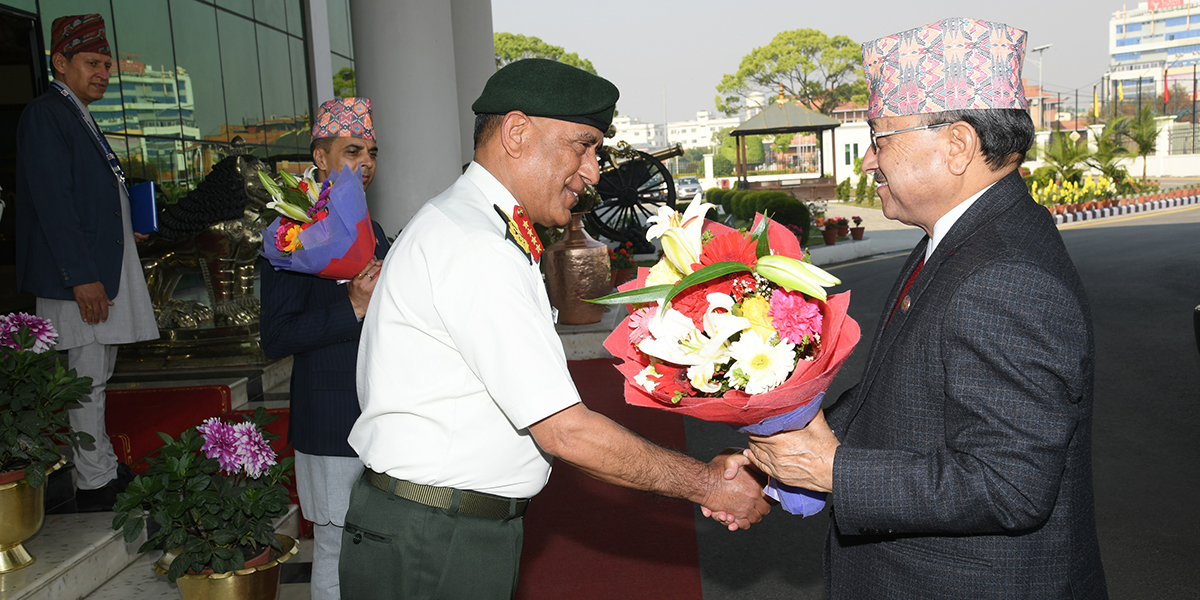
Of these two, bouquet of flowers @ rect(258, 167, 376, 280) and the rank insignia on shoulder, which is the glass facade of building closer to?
bouquet of flowers @ rect(258, 167, 376, 280)

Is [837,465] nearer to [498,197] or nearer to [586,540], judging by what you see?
[498,197]

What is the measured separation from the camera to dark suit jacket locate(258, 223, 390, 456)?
2539 millimetres

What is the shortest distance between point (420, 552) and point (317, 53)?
557 inches

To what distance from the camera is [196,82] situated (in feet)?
35.5

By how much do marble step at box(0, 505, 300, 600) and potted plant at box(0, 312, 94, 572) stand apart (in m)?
0.11

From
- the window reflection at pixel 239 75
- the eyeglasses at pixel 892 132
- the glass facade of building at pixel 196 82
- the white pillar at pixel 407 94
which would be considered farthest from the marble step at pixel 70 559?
the window reflection at pixel 239 75

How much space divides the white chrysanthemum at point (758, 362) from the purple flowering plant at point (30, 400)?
2695 mm

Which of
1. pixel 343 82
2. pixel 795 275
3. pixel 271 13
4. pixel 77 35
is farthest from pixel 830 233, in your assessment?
pixel 795 275

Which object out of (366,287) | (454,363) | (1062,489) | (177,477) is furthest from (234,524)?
(1062,489)

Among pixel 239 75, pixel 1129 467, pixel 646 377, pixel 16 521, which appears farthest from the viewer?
pixel 239 75

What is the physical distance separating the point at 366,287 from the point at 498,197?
0.91 m

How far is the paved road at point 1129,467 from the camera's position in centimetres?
341

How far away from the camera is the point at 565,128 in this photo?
5.91 ft

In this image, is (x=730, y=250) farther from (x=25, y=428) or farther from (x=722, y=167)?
(x=722, y=167)
